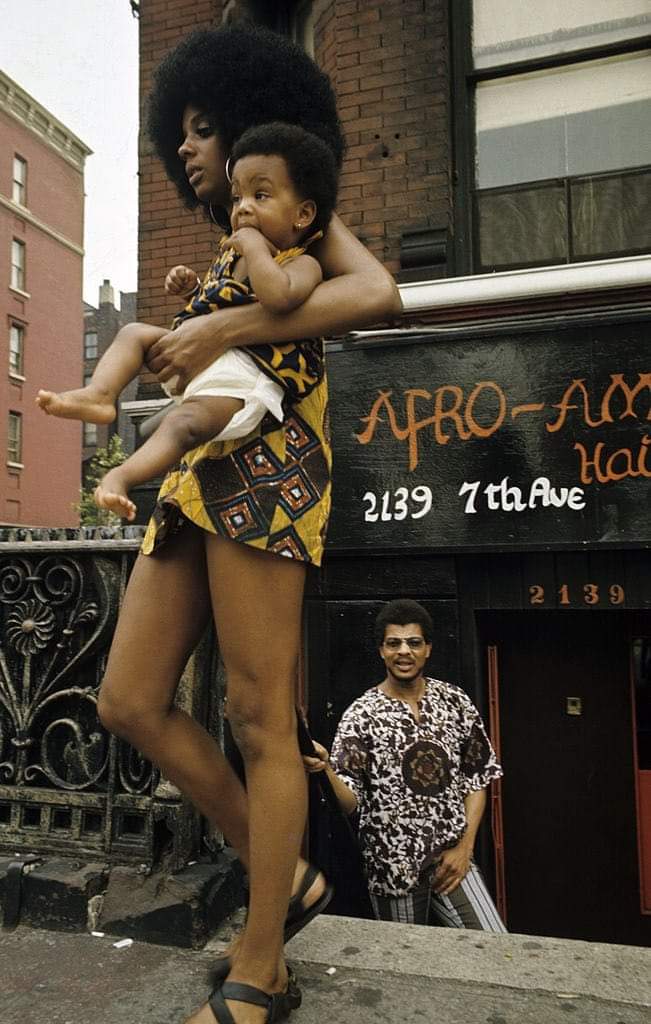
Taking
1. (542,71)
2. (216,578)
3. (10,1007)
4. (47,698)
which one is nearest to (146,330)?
(216,578)

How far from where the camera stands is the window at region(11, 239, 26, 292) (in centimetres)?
3056

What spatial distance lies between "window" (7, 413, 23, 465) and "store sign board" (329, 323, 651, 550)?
25323 millimetres

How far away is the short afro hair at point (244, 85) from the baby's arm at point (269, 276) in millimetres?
493

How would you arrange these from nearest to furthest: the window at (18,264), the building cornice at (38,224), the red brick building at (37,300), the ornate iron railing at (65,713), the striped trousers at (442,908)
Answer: the ornate iron railing at (65,713) < the striped trousers at (442,908) < the red brick building at (37,300) < the building cornice at (38,224) < the window at (18,264)

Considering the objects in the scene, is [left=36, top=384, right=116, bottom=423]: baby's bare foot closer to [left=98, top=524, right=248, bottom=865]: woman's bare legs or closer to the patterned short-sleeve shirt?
[left=98, top=524, right=248, bottom=865]: woman's bare legs

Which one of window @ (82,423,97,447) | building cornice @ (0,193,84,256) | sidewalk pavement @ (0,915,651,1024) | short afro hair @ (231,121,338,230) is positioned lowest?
sidewalk pavement @ (0,915,651,1024)

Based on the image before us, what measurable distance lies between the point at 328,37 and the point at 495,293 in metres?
2.66

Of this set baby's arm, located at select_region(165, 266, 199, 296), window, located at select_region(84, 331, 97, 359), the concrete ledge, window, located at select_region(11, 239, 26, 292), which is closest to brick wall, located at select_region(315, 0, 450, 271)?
baby's arm, located at select_region(165, 266, 199, 296)

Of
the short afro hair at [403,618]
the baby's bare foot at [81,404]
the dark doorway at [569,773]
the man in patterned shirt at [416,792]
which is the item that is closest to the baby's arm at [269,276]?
the baby's bare foot at [81,404]

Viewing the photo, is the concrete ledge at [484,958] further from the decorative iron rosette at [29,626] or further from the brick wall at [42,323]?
the brick wall at [42,323]

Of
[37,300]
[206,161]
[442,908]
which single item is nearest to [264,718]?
[206,161]

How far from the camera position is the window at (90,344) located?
47.1 meters

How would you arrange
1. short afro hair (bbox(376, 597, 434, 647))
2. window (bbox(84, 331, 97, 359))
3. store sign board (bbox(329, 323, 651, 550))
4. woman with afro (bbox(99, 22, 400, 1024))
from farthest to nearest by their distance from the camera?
window (bbox(84, 331, 97, 359)) < store sign board (bbox(329, 323, 651, 550)) < short afro hair (bbox(376, 597, 434, 647)) < woman with afro (bbox(99, 22, 400, 1024))

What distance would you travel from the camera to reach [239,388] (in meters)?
1.84
